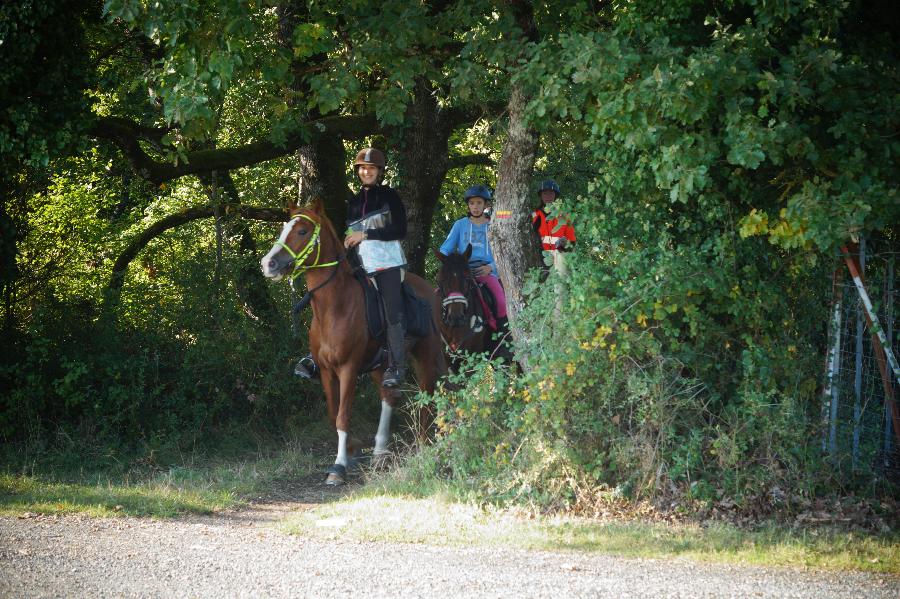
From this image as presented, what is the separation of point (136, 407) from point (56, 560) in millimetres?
4704

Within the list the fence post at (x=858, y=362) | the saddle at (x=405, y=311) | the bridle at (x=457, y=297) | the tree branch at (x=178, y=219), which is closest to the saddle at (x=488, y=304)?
the bridle at (x=457, y=297)

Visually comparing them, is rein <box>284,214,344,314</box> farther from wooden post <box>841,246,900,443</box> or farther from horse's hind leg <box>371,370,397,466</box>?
wooden post <box>841,246,900,443</box>

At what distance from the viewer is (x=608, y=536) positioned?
678 cm

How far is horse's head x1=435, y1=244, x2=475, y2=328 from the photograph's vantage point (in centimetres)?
1105

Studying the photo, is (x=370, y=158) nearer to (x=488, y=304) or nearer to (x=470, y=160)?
(x=488, y=304)

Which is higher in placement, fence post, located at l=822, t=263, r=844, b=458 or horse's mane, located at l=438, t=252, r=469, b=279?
horse's mane, located at l=438, t=252, r=469, b=279

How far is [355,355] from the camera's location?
32.5 ft

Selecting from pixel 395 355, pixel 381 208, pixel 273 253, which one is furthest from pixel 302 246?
pixel 395 355

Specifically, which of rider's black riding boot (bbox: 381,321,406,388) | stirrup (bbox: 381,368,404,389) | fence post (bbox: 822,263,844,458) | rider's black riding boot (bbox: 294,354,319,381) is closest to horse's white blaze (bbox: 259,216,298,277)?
rider's black riding boot (bbox: 294,354,319,381)

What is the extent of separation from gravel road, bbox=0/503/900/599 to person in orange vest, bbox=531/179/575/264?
336 cm

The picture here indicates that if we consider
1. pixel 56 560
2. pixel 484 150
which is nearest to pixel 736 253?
pixel 56 560

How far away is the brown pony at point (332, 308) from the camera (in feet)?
31.0

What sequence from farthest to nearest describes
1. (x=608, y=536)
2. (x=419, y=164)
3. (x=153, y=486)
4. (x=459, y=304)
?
(x=419, y=164), (x=459, y=304), (x=153, y=486), (x=608, y=536)

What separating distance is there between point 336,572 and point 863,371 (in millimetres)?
4990
